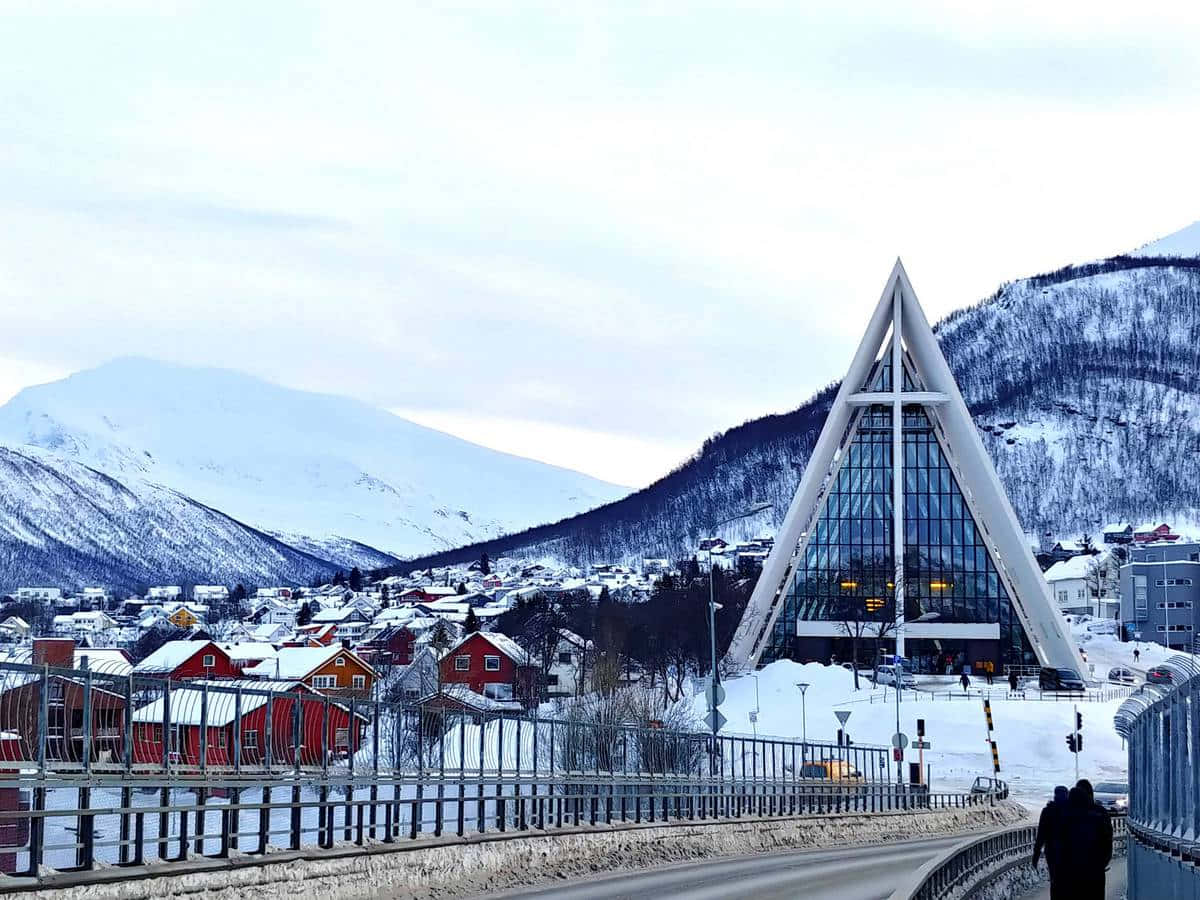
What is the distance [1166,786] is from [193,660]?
288ft

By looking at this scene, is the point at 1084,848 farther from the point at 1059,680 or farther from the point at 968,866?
the point at 1059,680

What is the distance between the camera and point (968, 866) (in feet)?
76.3

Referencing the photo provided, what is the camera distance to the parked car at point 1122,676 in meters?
92.8

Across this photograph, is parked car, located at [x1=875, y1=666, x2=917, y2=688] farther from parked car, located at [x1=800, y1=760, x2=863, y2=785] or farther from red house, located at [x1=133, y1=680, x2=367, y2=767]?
red house, located at [x1=133, y1=680, x2=367, y2=767]

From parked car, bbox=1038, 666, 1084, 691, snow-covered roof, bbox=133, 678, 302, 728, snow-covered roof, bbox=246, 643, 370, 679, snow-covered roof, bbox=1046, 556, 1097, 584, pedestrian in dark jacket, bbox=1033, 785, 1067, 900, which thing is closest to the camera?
snow-covered roof, bbox=133, 678, 302, 728

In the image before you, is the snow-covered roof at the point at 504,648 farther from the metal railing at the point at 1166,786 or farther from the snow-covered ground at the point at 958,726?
the metal railing at the point at 1166,786

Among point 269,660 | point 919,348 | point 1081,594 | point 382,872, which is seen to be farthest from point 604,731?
point 1081,594

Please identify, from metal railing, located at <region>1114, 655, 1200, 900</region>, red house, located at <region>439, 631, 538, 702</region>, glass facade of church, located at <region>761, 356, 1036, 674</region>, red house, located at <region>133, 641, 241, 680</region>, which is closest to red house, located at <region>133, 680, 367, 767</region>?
metal railing, located at <region>1114, 655, 1200, 900</region>

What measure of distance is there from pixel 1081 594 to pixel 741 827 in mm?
164479

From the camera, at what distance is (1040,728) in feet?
235

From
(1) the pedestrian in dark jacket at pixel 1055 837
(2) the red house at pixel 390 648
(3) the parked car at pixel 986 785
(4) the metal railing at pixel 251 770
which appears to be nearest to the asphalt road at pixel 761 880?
(4) the metal railing at pixel 251 770

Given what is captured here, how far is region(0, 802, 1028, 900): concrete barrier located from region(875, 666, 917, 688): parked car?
50.0m

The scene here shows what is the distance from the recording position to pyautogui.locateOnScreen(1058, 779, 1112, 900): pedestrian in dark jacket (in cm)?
1524

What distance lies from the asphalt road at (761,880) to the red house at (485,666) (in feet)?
252
